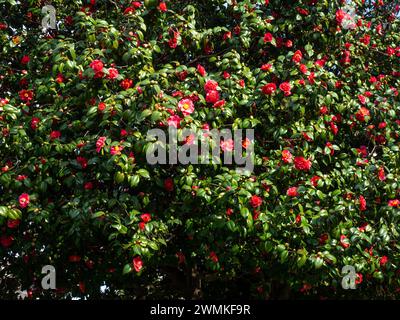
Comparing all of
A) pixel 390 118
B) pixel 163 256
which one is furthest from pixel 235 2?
pixel 163 256

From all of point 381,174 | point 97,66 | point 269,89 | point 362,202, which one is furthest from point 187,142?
point 381,174

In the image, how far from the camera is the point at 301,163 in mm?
4973

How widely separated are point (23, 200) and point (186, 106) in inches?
59.0

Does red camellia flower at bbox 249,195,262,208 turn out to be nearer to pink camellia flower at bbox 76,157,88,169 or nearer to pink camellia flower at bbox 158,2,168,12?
pink camellia flower at bbox 76,157,88,169

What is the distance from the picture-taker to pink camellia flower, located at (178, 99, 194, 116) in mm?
4598

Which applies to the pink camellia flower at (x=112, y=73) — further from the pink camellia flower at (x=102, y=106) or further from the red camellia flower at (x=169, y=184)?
the red camellia flower at (x=169, y=184)

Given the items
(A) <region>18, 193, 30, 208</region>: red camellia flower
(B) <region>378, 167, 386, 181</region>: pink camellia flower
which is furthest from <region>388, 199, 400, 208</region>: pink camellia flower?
(A) <region>18, 193, 30, 208</region>: red camellia flower

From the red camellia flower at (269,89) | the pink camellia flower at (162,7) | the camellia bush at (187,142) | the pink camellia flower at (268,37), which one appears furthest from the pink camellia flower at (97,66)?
the pink camellia flower at (268,37)

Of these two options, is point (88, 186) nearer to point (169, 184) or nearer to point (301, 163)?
point (169, 184)

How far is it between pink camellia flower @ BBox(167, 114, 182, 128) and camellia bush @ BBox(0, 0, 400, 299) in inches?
1.5

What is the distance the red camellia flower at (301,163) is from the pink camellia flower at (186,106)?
106 centimetres

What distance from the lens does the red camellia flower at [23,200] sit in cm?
452

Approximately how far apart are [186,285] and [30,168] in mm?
2445
